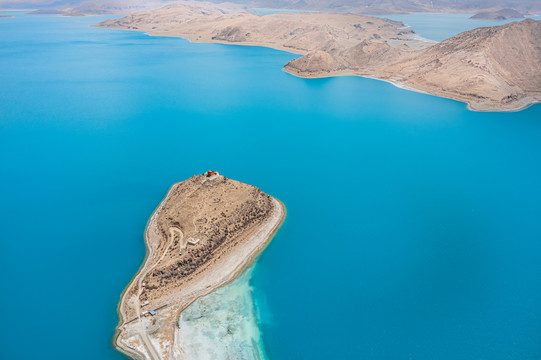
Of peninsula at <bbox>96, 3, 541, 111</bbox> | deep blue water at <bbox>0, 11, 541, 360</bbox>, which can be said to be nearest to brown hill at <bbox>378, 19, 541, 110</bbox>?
peninsula at <bbox>96, 3, 541, 111</bbox>

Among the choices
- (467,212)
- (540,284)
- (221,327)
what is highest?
(467,212)

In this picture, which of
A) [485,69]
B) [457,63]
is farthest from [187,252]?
[457,63]

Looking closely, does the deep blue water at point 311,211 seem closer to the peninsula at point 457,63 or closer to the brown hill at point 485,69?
the brown hill at point 485,69

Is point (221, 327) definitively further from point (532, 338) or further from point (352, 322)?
point (532, 338)

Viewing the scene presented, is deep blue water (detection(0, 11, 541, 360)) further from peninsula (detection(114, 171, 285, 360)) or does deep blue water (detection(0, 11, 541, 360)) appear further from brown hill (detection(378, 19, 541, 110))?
brown hill (detection(378, 19, 541, 110))

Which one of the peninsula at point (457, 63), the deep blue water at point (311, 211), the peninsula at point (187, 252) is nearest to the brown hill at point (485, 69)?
the peninsula at point (457, 63)

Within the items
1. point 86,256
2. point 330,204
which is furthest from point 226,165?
point 86,256
